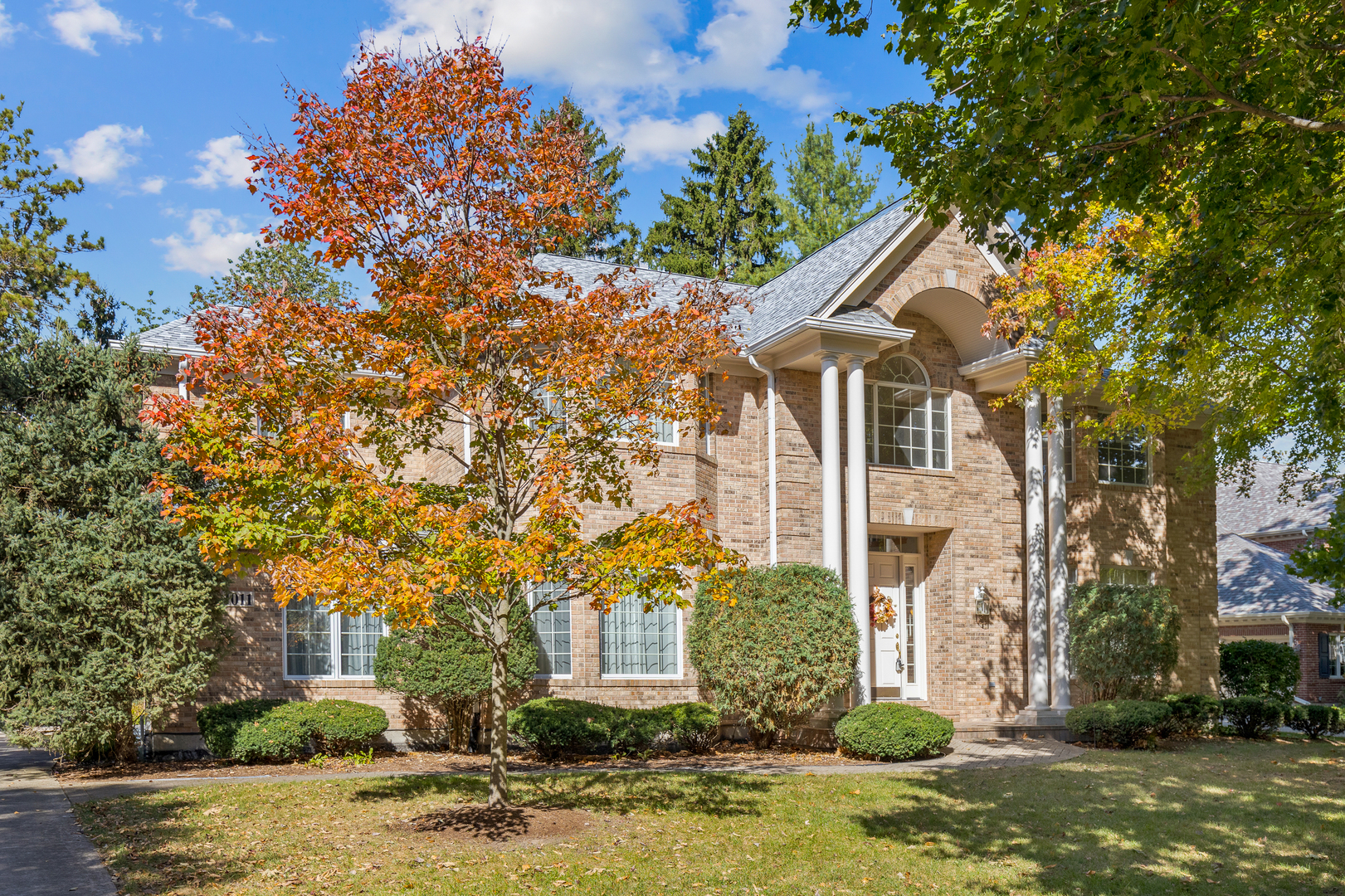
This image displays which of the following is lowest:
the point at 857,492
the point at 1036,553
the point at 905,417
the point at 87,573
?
the point at 1036,553

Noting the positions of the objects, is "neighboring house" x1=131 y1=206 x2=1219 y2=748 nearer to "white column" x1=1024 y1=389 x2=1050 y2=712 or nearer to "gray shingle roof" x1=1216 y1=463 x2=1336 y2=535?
"white column" x1=1024 y1=389 x2=1050 y2=712

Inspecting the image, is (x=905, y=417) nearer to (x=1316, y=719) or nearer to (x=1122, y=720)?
(x=1122, y=720)

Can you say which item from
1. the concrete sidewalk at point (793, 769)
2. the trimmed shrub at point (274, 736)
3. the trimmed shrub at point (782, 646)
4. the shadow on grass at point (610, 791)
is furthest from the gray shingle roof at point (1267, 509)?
the trimmed shrub at point (274, 736)

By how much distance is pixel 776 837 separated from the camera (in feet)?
30.7

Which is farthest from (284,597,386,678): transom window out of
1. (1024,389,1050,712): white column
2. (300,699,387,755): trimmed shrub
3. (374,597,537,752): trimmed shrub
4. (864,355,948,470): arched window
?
(1024,389,1050,712): white column

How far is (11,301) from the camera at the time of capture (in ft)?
67.9

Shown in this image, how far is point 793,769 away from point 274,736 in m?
6.83

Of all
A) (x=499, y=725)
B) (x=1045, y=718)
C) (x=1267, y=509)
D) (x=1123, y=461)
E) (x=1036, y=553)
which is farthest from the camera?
(x=1267, y=509)

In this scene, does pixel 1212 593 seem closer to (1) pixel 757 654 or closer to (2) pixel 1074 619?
(2) pixel 1074 619

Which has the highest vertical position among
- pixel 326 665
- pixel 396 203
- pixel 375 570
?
pixel 396 203

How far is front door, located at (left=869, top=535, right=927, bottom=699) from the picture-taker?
18.4m

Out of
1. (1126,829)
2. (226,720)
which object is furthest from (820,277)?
(226,720)

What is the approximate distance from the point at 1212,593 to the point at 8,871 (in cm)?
2162

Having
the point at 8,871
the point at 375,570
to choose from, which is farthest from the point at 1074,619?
the point at 8,871
